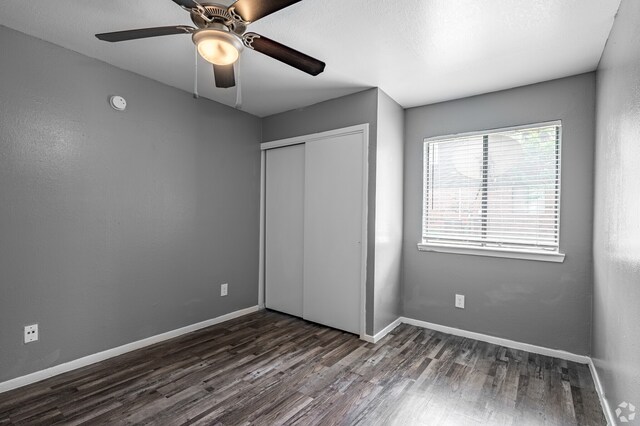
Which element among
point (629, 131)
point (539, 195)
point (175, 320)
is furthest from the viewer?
point (175, 320)

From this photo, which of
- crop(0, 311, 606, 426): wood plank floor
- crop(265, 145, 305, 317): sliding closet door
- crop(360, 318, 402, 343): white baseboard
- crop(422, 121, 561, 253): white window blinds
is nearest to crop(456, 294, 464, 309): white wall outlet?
crop(0, 311, 606, 426): wood plank floor

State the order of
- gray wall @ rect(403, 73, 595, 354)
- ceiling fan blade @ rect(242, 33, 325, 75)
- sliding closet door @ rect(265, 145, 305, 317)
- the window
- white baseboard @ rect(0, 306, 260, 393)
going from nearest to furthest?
ceiling fan blade @ rect(242, 33, 325, 75) < white baseboard @ rect(0, 306, 260, 393) < gray wall @ rect(403, 73, 595, 354) < the window < sliding closet door @ rect(265, 145, 305, 317)

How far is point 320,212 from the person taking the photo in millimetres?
3395

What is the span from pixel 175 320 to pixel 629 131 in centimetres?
355

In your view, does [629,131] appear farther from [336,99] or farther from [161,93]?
[161,93]

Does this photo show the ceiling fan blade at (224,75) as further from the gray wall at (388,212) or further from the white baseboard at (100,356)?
the white baseboard at (100,356)

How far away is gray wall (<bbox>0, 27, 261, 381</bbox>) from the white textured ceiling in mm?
293

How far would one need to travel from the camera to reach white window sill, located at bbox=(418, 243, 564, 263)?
269cm

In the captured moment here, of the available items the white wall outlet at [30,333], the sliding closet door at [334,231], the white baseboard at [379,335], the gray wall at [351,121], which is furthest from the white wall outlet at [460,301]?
the white wall outlet at [30,333]

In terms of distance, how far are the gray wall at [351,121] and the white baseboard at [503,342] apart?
0.74 metres

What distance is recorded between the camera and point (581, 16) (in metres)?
1.87

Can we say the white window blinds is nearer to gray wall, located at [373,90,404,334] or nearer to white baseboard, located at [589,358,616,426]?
gray wall, located at [373,90,404,334]

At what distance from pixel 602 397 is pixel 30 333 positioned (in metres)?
3.83

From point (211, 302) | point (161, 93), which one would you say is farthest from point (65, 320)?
point (161, 93)
